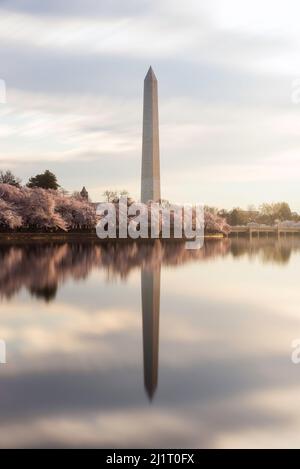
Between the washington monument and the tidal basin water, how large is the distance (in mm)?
53500

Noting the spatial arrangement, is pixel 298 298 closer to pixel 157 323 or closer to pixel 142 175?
pixel 157 323

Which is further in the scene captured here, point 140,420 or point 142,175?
point 142,175

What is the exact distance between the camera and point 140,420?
6.18 metres

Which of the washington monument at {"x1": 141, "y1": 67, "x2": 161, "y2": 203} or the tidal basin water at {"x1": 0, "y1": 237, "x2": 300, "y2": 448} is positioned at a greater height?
the washington monument at {"x1": 141, "y1": 67, "x2": 161, "y2": 203}

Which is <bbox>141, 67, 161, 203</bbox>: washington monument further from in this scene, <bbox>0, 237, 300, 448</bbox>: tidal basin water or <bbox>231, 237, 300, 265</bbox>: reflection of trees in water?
<bbox>0, 237, 300, 448</bbox>: tidal basin water
